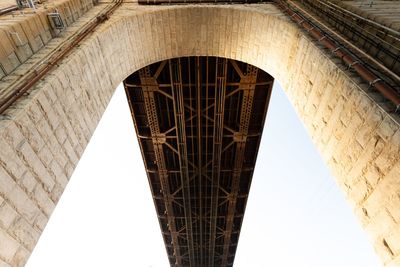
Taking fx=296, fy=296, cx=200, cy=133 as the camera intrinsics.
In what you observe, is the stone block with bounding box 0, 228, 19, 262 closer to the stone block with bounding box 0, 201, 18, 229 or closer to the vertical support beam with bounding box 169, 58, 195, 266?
the stone block with bounding box 0, 201, 18, 229

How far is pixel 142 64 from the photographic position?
9.81 m

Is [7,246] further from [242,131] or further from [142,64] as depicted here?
[242,131]

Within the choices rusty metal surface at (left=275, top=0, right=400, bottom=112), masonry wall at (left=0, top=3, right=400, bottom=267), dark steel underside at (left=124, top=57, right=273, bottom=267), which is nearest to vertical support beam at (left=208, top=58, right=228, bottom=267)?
dark steel underside at (left=124, top=57, right=273, bottom=267)

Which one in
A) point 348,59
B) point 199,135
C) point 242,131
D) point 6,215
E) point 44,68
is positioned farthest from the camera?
point 199,135

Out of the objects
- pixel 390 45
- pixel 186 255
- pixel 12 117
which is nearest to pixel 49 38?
pixel 12 117

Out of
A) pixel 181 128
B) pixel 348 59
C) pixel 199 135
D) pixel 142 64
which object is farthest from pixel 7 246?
pixel 199 135

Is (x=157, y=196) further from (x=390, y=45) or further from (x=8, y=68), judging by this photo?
(x=390, y=45)

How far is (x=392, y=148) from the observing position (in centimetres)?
400

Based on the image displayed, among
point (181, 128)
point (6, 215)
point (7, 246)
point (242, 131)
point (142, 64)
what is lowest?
point (7, 246)

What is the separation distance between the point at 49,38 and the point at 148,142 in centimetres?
891

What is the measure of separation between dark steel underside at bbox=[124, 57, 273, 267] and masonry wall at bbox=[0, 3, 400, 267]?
2513 millimetres

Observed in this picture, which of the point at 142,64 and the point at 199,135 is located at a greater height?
the point at 199,135

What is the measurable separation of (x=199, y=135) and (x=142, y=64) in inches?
225

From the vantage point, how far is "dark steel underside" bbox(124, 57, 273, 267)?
12211mm
